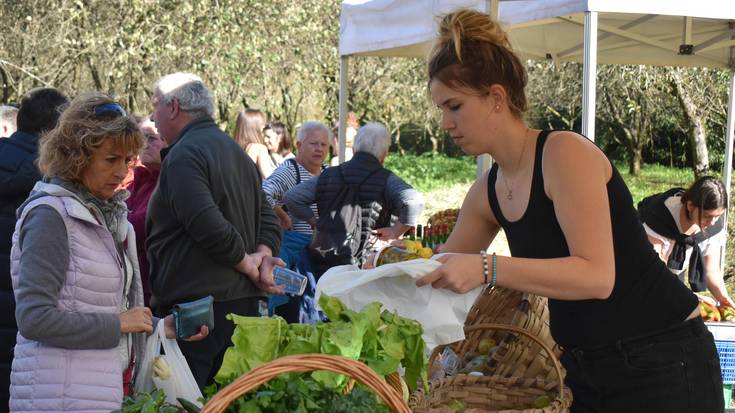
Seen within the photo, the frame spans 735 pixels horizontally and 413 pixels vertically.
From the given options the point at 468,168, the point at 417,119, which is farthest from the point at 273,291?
the point at 417,119

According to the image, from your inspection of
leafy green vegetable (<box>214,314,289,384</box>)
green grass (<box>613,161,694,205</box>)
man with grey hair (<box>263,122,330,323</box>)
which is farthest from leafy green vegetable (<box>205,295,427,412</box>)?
green grass (<box>613,161,694,205</box>)

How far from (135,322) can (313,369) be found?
1.02 m

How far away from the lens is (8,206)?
136 inches

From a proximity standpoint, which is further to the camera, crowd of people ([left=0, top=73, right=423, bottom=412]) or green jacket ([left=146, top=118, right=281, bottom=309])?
green jacket ([left=146, top=118, right=281, bottom=309])

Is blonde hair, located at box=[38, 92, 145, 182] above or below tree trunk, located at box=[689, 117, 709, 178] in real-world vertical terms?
above

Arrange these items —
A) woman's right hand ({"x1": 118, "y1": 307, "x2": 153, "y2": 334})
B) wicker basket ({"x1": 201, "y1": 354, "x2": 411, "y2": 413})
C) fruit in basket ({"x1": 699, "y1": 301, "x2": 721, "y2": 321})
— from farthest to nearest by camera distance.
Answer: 1. fruit in basket ({"x1": 699, "y1": 301, "x2": 721, "y2": 321})
2. woman's right hand ({"x1": 118, "y1": 307, "x2": 153, "y2": 334})
3. wicker basket ({"x1": 201, "y1": 354, "x2": 411, "y2": 413})

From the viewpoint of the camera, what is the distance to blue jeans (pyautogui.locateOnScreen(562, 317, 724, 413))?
194cm

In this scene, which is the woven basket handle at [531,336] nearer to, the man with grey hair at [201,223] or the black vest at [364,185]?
the man with grey hair at [201,223]

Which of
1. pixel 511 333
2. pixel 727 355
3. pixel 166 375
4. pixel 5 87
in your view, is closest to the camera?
pixel 166 375

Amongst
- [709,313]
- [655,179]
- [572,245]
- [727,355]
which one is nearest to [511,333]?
[572,245]

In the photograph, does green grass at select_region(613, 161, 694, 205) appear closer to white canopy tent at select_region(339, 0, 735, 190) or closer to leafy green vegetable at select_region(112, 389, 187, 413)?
white canopy tent at select_region(339, 0, 735, 190)

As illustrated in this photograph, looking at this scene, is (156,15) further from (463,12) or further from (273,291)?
(463,12)

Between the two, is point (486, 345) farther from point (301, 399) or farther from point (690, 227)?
point (690, 227)

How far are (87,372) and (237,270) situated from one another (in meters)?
1.30
